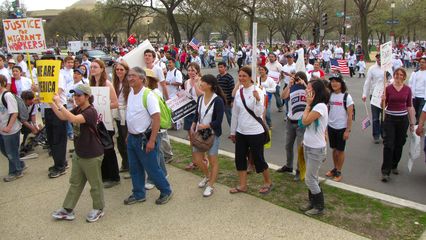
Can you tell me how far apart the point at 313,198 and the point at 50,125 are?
417 centimetres

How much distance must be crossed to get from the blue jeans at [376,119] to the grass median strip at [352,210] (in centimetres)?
285

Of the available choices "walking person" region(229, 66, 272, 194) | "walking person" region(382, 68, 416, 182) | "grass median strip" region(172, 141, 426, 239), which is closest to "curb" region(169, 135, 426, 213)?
"grass median strip" region(172, 141, 426, 239)

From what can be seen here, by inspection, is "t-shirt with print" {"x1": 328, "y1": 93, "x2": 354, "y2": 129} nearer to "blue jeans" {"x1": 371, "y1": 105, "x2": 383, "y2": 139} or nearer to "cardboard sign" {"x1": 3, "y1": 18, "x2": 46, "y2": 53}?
"blue jeans" {"x1": 371, "y1": 105, "x2": 383, "y2": 139}

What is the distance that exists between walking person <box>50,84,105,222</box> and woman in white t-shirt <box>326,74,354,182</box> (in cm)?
333

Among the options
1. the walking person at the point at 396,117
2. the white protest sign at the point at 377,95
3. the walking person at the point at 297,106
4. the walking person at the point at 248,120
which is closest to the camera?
the walking person at the point at 248,120

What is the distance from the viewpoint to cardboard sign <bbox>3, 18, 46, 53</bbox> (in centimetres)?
631

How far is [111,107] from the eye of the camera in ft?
17.0

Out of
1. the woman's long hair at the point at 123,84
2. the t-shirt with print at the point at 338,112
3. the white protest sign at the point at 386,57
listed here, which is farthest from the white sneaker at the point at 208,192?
the white protest sign at the point at 386,57

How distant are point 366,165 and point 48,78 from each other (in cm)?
→ 512

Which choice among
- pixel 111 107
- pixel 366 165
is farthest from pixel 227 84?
pixel 111 107

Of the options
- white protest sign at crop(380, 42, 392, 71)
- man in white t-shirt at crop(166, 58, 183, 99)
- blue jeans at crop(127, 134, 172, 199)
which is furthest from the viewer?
man in white t-shirt at crop(166, 58, 183, 99)

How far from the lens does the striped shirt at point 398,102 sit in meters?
5.69

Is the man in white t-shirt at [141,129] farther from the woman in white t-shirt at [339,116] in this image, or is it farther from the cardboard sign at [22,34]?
the cardboard sign at [22,34]

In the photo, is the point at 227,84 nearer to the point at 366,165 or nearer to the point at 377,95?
the point at 377,95
